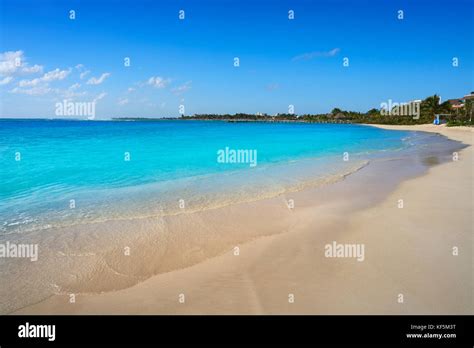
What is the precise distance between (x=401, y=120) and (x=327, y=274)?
123m

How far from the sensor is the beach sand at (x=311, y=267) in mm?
4246

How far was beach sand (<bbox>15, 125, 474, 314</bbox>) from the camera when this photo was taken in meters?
4.25

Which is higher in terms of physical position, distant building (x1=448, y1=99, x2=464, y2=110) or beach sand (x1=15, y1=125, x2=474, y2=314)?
distant building (x1=448, y1=99, x2=464, y2=110)

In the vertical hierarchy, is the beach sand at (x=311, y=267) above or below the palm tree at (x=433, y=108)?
below

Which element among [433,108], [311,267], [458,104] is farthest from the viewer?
[458,104]

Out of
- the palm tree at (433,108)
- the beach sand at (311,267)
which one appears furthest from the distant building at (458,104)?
the beach sand at (311,267)

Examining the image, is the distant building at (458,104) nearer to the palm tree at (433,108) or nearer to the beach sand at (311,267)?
the palm tree at (433,108)

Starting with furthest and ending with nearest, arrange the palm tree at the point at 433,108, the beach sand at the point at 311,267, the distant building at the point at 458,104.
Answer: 1. the distant building at the point at 458,104
2. the palm tree at the point at 433,108
3. the beach sand at the point at 311,267

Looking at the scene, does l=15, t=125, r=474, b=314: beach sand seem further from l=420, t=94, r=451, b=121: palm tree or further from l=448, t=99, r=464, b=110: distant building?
l=448, t=99, r=464, b=110: distant building

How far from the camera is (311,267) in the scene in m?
5.31

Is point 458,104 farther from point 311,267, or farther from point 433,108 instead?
point 311,267

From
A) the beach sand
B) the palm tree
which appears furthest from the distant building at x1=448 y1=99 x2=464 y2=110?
the beach sand

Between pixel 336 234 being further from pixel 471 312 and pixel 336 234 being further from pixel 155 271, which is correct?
pixel 155 271

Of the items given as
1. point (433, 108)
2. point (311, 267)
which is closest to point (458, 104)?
point (433, 108)
